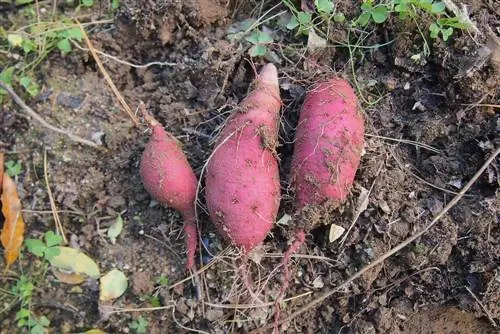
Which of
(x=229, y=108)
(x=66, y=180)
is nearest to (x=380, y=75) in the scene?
(x=229, y=108)

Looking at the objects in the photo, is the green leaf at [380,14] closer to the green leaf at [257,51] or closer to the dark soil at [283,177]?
the dark soil at [283,177]

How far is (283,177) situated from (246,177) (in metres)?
0.19

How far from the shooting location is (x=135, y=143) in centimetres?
192

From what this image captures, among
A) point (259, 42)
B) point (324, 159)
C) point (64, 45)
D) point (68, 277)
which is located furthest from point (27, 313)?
point (259, 42)

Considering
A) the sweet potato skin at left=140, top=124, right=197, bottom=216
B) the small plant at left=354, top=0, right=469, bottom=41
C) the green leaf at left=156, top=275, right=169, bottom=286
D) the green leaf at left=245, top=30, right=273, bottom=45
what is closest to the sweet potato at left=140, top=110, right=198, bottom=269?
the sweet potato skin at left=140, top=124, right=197, bottom=216

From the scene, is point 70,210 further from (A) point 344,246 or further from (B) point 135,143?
(A) point 344,246

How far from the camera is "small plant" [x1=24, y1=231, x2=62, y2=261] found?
6.11ft

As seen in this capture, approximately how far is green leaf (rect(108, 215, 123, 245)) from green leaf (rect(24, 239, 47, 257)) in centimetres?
25

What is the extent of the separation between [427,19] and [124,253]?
1389mm

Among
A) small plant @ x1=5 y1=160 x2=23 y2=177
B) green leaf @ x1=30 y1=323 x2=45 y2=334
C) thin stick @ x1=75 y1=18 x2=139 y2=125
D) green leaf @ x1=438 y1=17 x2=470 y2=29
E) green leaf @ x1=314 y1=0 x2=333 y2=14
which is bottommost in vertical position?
green leaf @ x1=30 y1=323 x2=45 y2=334

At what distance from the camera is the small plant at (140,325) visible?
1797 mm

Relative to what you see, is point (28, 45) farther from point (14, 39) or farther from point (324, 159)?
point (324, 159)

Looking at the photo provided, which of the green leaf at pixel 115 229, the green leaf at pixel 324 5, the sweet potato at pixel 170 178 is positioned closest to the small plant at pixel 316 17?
the green leaf at pixel 324 5

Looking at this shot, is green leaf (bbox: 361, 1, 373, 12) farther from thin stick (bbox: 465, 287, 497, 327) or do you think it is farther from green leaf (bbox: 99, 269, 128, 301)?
green leaf (bbox: 99, 269, 128, 301)
